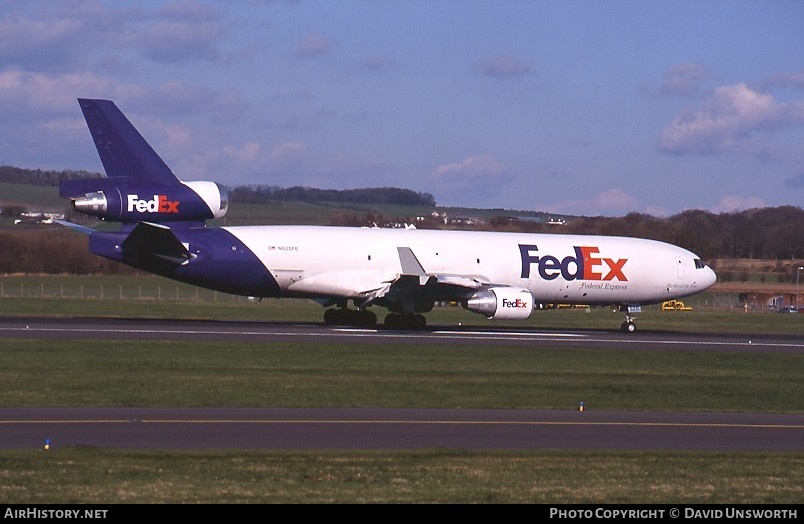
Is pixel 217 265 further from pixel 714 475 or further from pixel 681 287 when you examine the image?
pixel 714 475

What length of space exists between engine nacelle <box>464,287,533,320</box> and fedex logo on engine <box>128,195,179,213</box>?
1058cm

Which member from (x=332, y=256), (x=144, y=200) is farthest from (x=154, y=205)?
(x=332, y=256)

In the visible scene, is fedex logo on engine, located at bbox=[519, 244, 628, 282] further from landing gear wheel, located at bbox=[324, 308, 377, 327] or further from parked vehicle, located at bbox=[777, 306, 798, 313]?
parked vehicle, located at bbox=[777, 306, 798, 313]

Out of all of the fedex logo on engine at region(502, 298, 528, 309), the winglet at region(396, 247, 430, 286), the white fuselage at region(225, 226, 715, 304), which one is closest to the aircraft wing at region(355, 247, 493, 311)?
the winglet at region(396, 247, 430, 286)

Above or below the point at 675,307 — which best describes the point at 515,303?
above

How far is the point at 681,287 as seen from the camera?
1729 inches

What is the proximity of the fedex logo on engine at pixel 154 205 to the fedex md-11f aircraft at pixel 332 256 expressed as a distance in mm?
39

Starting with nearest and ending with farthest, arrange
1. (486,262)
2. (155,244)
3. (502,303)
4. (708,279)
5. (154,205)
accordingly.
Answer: (155,244), (154,205), (502,303), (486,262), (708,279)

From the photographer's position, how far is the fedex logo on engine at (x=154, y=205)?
3556 cm

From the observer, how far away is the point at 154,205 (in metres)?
36.0

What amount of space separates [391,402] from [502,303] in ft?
58.0

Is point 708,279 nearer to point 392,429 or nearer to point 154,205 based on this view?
point 154,205

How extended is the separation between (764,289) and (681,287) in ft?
131

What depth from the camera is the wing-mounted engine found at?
115ft
